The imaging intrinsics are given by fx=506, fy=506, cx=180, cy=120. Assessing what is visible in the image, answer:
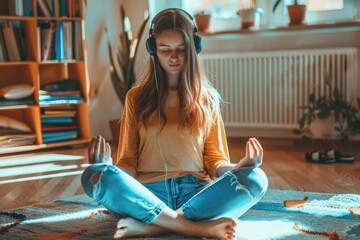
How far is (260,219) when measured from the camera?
→ 1727mm

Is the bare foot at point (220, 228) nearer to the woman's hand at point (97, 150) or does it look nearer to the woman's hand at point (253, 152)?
the woman's hand at point (253, 152)

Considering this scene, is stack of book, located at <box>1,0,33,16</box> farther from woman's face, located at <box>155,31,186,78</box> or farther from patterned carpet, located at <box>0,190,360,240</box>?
woman's face, located at <box>155,31,186,78</box>

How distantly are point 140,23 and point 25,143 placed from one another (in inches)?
46.7

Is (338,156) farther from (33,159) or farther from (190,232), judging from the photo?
(33,159)

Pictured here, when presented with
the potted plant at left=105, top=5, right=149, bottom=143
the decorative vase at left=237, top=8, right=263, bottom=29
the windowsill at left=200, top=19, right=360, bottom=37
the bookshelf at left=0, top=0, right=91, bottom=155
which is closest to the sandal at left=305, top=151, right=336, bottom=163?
the windowsill at left=200, top=19, right=360, bottom=37

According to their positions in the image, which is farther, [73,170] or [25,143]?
[25,143]

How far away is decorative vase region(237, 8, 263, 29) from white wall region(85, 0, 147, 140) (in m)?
0.73

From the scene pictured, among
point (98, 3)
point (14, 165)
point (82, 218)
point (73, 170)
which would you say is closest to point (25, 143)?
point (14, 165)

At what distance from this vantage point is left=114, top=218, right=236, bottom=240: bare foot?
1416 millimetres

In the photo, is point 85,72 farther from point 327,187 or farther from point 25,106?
point 327,187

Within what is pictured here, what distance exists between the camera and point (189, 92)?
5.41 feet

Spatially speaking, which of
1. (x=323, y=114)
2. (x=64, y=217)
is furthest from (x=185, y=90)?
(x=323, y=114)

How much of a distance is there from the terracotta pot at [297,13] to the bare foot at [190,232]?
211 cm

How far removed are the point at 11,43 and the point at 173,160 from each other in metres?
2.04
